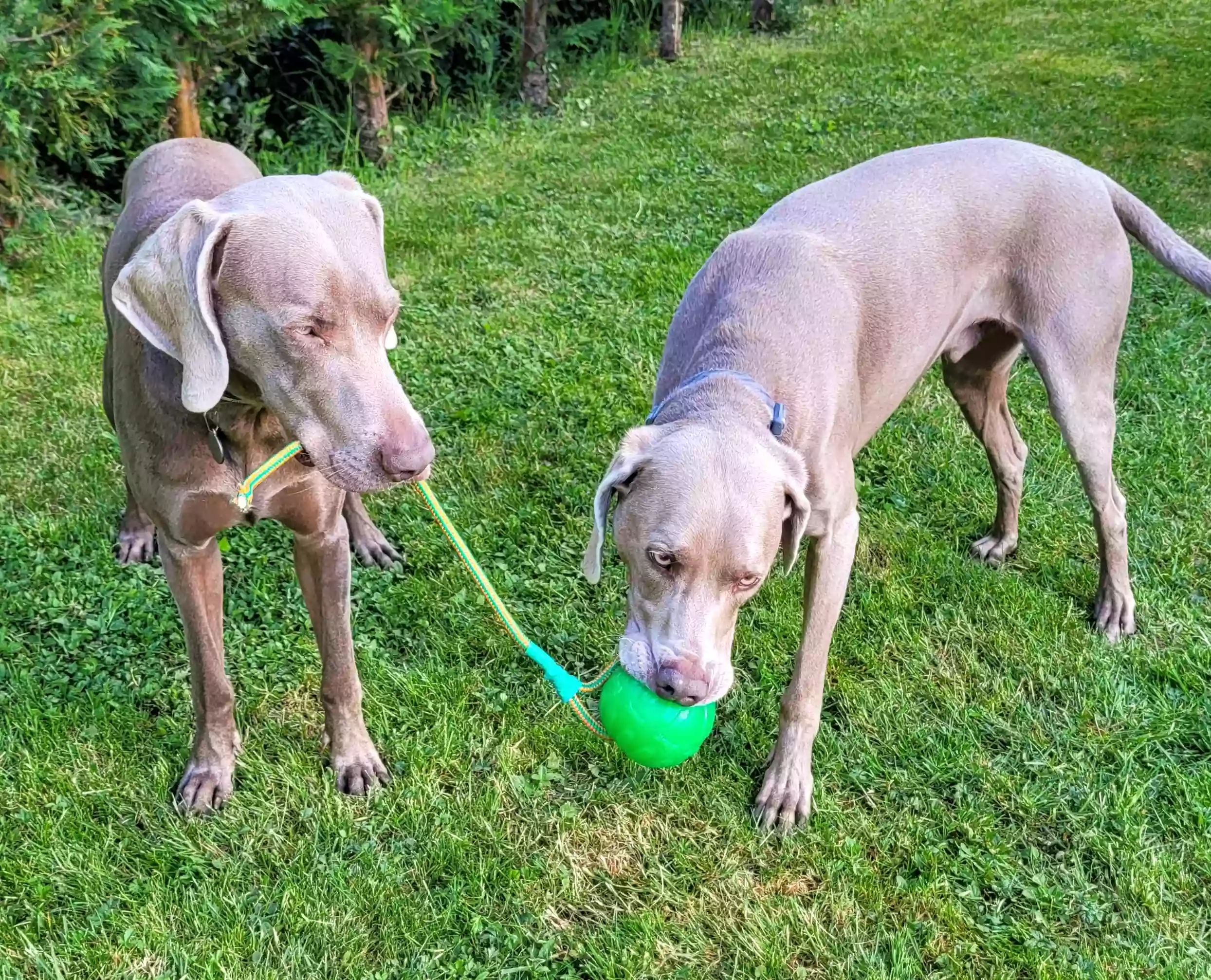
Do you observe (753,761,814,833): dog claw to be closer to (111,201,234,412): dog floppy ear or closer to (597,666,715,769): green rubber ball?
(597,666,715,769): green rubber ball

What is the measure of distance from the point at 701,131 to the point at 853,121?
1242 mm

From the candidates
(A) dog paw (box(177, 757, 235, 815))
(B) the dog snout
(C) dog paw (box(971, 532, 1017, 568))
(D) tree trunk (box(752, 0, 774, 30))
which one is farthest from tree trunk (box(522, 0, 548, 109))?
(B) the dog snout

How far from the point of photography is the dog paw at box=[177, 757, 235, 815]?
9.48ft

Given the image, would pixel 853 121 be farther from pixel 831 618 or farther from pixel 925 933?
pixel 925 933

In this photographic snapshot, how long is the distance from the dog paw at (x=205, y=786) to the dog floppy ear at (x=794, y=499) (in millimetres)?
1776

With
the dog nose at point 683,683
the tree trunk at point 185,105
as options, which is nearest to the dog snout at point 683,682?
the dog nose at point 683,683

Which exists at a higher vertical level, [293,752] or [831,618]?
[831,618]

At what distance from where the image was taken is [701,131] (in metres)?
7.80

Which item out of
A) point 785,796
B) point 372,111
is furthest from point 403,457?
point 372,111

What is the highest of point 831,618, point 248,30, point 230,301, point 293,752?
point 230,301

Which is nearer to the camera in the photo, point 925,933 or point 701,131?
point 925,933

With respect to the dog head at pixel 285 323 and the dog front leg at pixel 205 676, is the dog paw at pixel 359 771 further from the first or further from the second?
the dog head at pixel 285 323

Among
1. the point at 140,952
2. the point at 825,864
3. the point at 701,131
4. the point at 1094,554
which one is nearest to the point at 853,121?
the point at 701,131

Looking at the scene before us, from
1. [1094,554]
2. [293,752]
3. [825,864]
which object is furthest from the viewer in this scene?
[1094,554]
